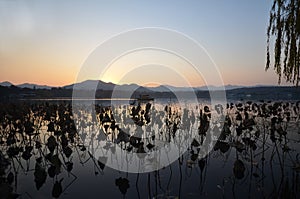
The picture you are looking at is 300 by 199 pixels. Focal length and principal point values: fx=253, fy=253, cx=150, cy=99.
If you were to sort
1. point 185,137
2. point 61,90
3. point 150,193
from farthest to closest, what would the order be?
point 61,90 < point 185,137 < point 150,193

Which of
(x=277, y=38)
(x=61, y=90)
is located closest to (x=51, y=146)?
(x=277, y=38)

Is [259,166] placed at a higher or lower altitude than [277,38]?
lower

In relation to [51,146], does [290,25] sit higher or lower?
higher

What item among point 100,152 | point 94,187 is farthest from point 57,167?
point 100,152

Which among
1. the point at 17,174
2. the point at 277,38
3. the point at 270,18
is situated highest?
the point at 270,18

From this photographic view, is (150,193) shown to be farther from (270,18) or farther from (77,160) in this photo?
(270,18)

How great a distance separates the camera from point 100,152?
22.8 ft

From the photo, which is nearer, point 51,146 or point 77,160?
point 51,146

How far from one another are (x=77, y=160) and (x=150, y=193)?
267cm

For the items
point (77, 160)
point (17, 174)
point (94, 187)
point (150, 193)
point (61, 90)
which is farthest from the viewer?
point (61, 90)


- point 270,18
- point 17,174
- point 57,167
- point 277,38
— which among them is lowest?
point 17,174

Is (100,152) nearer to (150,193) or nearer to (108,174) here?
(108,174)

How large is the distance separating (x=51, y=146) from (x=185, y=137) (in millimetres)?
4690

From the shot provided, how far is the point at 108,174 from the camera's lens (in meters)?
5.09
